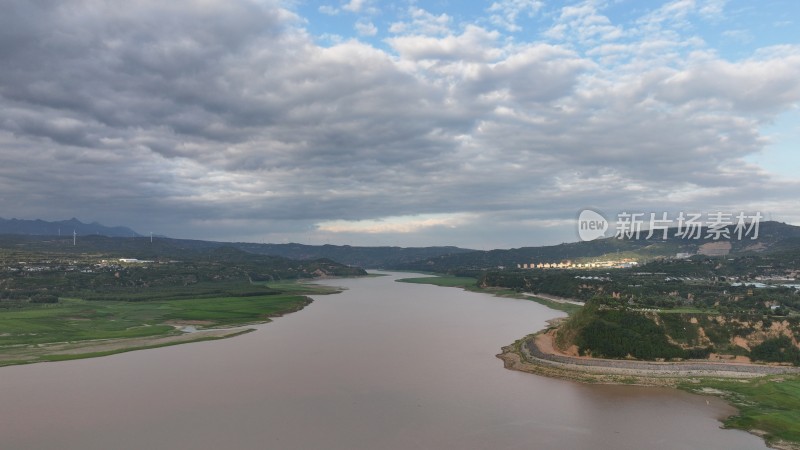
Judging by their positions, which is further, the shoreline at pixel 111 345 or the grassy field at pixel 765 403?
the shoreline at pixel 111 345

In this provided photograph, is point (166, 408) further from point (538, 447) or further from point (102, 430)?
point (538, 447)

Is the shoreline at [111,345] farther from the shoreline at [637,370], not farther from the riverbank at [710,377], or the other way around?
the shoreline at [637,370]

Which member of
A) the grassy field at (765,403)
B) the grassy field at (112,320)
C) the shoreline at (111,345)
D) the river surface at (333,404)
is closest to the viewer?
the river surface at (333,404)

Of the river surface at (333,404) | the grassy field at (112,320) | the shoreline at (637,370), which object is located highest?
the shoreline at (637,370)

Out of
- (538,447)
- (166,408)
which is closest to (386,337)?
(166,408)

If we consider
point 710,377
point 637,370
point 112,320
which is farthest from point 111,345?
point 710,377

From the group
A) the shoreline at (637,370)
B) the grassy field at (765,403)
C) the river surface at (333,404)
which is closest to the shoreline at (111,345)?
the river surface at (333,404)
